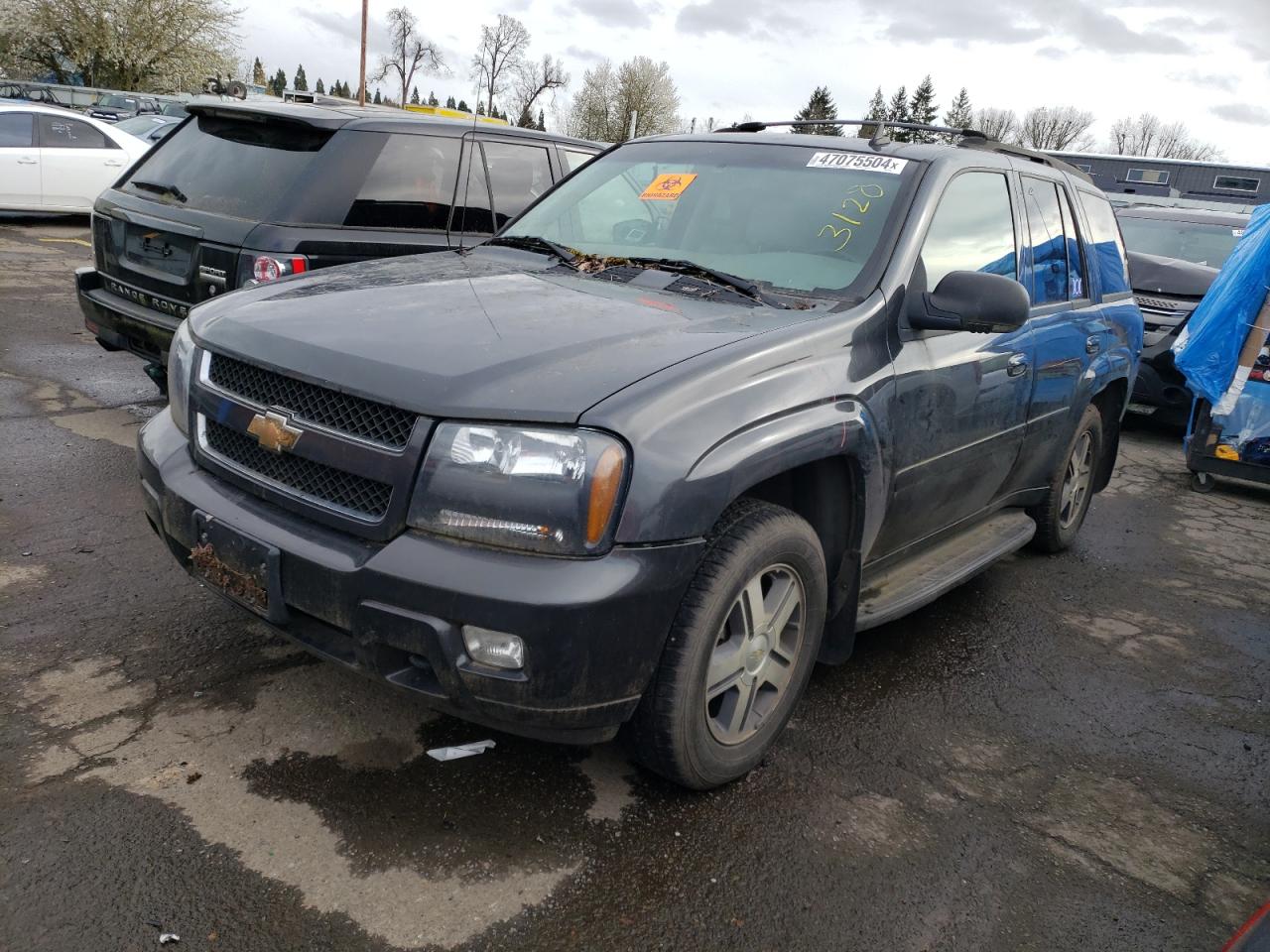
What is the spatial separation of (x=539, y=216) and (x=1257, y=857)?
3346mm

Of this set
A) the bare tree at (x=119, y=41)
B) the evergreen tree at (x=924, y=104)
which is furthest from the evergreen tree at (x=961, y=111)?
the bare tree at (x=119, y=41)

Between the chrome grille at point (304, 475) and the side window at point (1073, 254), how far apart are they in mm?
3452

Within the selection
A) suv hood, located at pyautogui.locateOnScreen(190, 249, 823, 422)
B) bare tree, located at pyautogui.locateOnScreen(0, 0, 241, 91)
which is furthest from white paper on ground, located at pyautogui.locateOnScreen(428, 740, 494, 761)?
bare tree, located at pyautogui.locateOnScreen(0, 0, 241, 91)

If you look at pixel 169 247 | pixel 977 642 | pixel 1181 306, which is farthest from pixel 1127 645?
pixel 1181 306

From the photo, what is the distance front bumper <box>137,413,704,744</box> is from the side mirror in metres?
1.31

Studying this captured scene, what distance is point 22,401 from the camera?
6000 mm

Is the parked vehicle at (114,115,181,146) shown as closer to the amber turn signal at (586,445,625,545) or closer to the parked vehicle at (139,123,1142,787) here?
the parked vehicle at (139,123,1142,787)

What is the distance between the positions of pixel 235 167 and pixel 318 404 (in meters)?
3.36

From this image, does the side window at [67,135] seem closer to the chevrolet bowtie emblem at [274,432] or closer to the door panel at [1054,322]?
the chevrolet bowtie emblem at [274,432]

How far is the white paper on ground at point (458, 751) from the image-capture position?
279 cm

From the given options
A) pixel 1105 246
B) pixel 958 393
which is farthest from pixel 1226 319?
pixel 958 393

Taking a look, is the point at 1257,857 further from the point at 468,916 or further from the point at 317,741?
the point at 317,741

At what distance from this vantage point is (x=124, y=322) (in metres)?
5.21

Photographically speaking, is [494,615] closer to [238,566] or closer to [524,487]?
[524,487]
